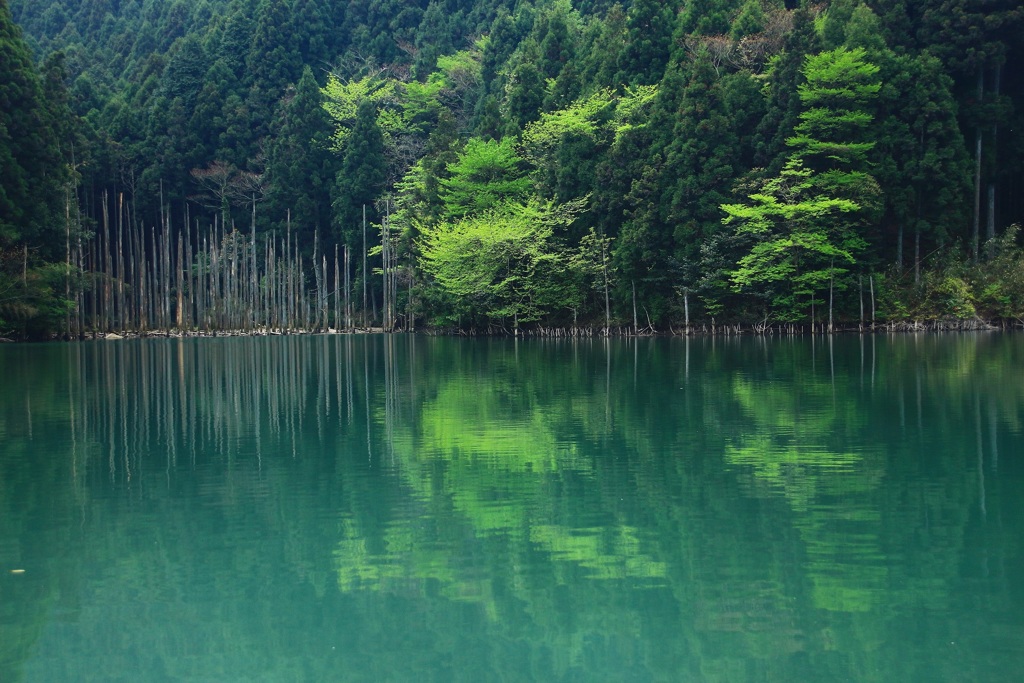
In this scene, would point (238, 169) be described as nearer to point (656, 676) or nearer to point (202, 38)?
point (202, 38)

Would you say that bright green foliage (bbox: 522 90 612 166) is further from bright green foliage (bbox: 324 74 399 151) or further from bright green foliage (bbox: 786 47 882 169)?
bright green foliage (bbox: 324 74 399 151)

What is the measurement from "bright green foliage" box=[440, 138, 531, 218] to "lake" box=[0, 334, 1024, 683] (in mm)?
27846

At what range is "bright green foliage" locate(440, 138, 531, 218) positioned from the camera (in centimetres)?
4119

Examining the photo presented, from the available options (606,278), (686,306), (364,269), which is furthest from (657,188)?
(364,269)

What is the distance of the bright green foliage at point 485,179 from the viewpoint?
135 feet

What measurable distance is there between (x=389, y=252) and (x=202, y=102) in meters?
16.9

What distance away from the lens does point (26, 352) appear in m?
29.2

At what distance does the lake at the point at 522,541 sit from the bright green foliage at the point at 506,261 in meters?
24.5

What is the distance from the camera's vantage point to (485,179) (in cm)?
4194

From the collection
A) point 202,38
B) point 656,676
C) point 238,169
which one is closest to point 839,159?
point 656,676

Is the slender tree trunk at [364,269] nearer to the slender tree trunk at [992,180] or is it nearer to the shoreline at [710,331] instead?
the shoreline at [710,331]

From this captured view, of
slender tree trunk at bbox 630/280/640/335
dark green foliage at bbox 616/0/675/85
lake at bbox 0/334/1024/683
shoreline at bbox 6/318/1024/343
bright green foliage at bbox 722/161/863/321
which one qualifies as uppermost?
dark green foliage at bbox 616/0/675/85

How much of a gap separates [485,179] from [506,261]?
4.72 metres

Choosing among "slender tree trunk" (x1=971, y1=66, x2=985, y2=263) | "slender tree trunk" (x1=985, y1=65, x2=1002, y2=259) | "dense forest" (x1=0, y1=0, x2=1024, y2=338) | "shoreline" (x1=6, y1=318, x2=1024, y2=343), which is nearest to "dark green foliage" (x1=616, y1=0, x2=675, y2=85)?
"dense forest" (x1=0, y1=0, x2=1024, y2=338)
